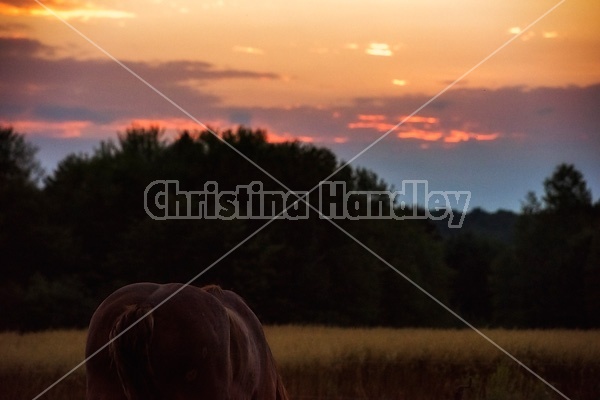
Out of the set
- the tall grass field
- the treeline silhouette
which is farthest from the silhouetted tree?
the tall grass field

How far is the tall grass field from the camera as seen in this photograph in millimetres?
11992

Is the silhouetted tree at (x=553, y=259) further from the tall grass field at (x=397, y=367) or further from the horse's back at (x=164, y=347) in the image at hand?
the horse's back at (x=164, y=347)

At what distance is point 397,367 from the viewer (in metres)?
13.8

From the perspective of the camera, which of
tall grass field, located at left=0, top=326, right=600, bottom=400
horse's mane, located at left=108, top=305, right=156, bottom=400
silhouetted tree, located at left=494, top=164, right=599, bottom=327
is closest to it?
horse's mane, located at left=108, top=305, right=156, bottom=400

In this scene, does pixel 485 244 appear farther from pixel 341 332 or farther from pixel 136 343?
pixel 136 343

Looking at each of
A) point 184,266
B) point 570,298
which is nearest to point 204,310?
point 184,266

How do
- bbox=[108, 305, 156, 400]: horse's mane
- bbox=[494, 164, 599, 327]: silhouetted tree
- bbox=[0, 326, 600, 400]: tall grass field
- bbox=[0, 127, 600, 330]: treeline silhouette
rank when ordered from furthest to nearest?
bbox=[494, 164, 599, 327]: silhouetted tree → bbox=[0, 127, 600, 330]: treeline silhouette → bbox=[0, 326, 600, 400]: tall grass field → bbox=[108, 305, 156, 400]: horse's mane

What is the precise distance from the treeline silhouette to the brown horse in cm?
2040

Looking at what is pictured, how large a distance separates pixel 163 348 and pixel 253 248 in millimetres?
26903

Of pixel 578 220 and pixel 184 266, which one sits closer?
pixel 184 266

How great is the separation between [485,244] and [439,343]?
120 ft

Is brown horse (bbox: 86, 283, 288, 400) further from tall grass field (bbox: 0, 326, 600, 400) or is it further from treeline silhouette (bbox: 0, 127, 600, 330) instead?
treeline silhouette (bbox: 0, 127, 600, 330)

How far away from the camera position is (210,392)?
16.7ft

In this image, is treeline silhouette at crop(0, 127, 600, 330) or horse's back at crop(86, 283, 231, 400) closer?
horse's back at crop(86, 283, 231, 400)
